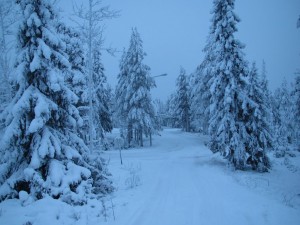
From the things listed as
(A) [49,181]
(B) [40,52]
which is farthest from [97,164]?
(B) [40,52]

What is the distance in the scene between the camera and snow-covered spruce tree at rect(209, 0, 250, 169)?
602 inches

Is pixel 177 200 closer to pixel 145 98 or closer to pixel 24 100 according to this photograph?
pixel 24 100

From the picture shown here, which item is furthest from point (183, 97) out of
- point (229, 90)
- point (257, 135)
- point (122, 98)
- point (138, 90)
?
point (257, 135)

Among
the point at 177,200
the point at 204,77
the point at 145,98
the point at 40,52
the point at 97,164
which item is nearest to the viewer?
the point at 40,52

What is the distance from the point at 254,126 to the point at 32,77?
13731 mm

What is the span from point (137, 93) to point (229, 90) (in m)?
14.8

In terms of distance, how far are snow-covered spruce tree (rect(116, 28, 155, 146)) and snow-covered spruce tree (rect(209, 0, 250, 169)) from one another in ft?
42.4

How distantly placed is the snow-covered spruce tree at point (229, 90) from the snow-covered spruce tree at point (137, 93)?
1293 cm

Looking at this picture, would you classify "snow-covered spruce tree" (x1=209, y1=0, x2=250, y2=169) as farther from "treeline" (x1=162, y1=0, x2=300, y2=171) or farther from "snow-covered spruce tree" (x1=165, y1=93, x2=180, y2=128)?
"snow-covered spruce tree" (x1=165, y1=93, x2=180, y2=128)

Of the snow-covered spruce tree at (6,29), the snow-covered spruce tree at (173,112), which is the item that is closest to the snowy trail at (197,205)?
the snow-covered spruce tree at (6,29)

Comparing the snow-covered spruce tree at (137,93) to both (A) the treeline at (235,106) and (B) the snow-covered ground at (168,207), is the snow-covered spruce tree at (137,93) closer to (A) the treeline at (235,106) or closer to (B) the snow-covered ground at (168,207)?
(A) the treeline at (235,106)

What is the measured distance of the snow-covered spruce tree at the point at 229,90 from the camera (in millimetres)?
15297

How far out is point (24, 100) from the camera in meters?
7.66

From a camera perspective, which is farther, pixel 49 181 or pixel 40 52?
pixel 40 52
